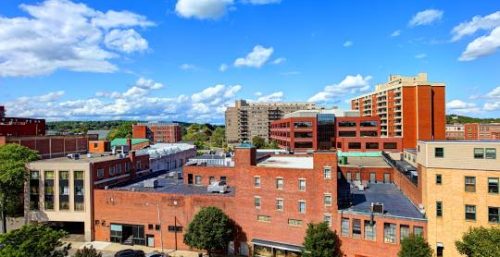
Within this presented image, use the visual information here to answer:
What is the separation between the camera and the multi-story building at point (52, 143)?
65.6 metres

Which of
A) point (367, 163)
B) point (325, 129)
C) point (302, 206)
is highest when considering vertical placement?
point (325, 129)

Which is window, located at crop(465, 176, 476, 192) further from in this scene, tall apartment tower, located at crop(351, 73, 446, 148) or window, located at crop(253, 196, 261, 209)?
tall apartment tower, located at crop(351, 73, 446, 148)

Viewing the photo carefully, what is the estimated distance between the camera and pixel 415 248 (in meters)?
34.3

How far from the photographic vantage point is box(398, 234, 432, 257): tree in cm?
3406

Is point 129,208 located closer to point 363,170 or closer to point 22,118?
point 363,170

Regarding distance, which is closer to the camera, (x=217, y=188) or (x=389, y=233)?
(x=389, y=233)

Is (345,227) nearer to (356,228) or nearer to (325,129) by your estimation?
(356,228)

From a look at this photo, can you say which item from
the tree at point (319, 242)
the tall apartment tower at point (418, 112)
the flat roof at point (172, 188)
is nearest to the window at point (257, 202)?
the flat roof at point (172, 188)

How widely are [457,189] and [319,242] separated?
50.8 feet

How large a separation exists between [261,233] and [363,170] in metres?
24.6

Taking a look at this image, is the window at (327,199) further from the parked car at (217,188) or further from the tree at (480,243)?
the parked car at (217,188)

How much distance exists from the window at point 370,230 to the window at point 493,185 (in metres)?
11.9

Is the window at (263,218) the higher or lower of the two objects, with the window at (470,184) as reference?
lower

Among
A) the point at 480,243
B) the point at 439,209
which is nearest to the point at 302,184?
the point at 439,209
